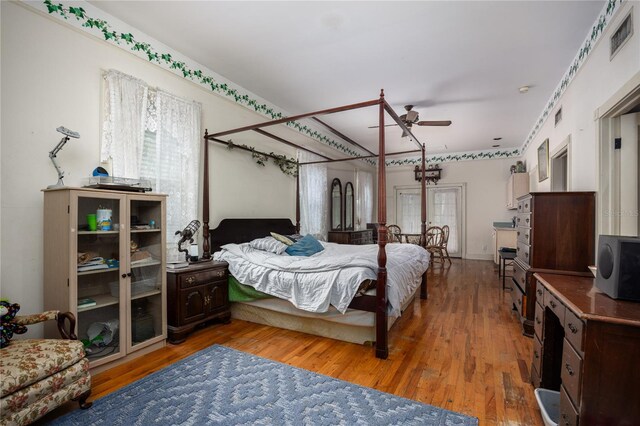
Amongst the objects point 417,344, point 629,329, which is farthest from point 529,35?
point 417,344

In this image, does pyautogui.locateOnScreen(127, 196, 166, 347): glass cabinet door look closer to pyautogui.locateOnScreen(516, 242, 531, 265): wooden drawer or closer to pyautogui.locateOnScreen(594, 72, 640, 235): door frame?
pyautogui.locateOnScreen(516, 242, 531, 265): wooden drawer

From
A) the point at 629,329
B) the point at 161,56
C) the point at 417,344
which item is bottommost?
the point at 417,344

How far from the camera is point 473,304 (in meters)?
3.67

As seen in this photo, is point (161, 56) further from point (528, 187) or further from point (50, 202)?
point (528, 187)

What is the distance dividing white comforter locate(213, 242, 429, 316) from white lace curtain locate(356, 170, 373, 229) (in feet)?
12.5

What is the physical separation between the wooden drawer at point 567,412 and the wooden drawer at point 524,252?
5.22 ft

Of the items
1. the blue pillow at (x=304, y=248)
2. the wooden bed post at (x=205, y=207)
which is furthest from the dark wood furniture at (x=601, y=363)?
the wooden bed post at (x=205, y=207)

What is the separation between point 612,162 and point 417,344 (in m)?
2.04

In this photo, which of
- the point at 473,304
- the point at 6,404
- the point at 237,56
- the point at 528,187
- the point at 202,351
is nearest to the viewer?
the point at 6,404

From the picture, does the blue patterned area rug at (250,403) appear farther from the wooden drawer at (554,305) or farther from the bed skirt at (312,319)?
the wooden drawer at (554,305)

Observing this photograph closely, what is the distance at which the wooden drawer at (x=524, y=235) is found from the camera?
2756 mm

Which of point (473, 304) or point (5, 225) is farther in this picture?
point (473, 304)

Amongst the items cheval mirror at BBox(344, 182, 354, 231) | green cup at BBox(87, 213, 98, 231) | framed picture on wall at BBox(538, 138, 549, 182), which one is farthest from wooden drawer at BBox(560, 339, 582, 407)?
cheval mirror at BBox(344, 182, 354, 231)

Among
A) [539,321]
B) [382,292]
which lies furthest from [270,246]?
[539,321]
